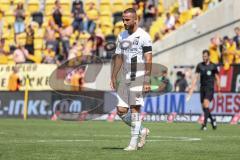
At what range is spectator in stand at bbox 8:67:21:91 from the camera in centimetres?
3148

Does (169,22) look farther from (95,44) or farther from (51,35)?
(51,35)

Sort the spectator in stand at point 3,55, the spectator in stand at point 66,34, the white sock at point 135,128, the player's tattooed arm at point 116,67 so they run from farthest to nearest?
the spectator in stand at point 3,55, the spectator in stand at point 66,34, the player's tattooed arm at point 116,67, the white sock at point 135,128

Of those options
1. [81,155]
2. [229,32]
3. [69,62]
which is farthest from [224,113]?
[81,155]

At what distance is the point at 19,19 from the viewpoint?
36562mm

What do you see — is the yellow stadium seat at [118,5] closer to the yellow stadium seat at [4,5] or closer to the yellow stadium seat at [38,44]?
the yellow stadium seat at [38,44]

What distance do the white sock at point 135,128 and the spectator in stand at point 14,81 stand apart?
1777 cm

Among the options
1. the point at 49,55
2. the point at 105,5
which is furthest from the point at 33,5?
the point at 49,55

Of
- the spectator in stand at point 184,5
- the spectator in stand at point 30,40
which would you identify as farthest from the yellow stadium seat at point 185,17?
the spectator in stand at point 30,40

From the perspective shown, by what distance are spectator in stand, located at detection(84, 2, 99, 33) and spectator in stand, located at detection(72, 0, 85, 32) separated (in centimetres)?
24

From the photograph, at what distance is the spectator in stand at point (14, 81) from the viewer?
31480 millimetres

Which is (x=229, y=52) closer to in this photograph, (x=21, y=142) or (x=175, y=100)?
(x=175, y=100)

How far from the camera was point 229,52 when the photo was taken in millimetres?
29656

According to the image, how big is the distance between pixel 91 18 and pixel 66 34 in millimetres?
1358

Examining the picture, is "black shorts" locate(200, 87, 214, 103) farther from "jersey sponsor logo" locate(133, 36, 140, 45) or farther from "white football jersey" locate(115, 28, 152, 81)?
"jersey sponsor logo" locate(133, 36, 140, 45)
